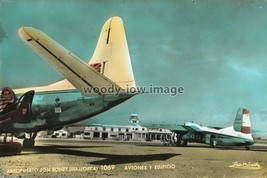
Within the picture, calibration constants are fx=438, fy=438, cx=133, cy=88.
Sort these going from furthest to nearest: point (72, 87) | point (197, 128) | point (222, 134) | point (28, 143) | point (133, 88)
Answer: point (222, 134)
point (197, 128)
point (133, 88)
point (72, 87)
point (28, 143)

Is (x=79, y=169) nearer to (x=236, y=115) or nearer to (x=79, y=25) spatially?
(x=79, y=25)

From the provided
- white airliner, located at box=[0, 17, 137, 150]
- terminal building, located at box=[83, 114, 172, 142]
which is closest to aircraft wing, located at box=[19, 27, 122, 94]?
white airliner, located at box=[0, 17, 137, 150]

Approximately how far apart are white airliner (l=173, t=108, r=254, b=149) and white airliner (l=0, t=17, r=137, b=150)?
2.07 feet

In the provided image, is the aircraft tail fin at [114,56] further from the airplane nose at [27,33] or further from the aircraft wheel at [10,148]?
the aircraft wheel at [10,148]

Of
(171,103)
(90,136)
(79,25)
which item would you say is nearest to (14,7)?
(79,25)

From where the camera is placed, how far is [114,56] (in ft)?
12.3

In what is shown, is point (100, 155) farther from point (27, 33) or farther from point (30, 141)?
point (27, 33)

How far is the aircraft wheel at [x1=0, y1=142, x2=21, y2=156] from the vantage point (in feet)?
11.0

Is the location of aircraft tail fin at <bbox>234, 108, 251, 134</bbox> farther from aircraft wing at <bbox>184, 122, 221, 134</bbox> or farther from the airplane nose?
the airplane nose

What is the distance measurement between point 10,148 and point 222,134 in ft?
6.28

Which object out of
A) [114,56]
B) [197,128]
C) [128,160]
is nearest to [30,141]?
[128,160]

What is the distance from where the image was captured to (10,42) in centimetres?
332

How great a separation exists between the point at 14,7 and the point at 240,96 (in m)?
2.12

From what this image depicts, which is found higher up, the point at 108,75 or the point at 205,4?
the point at 205,4
